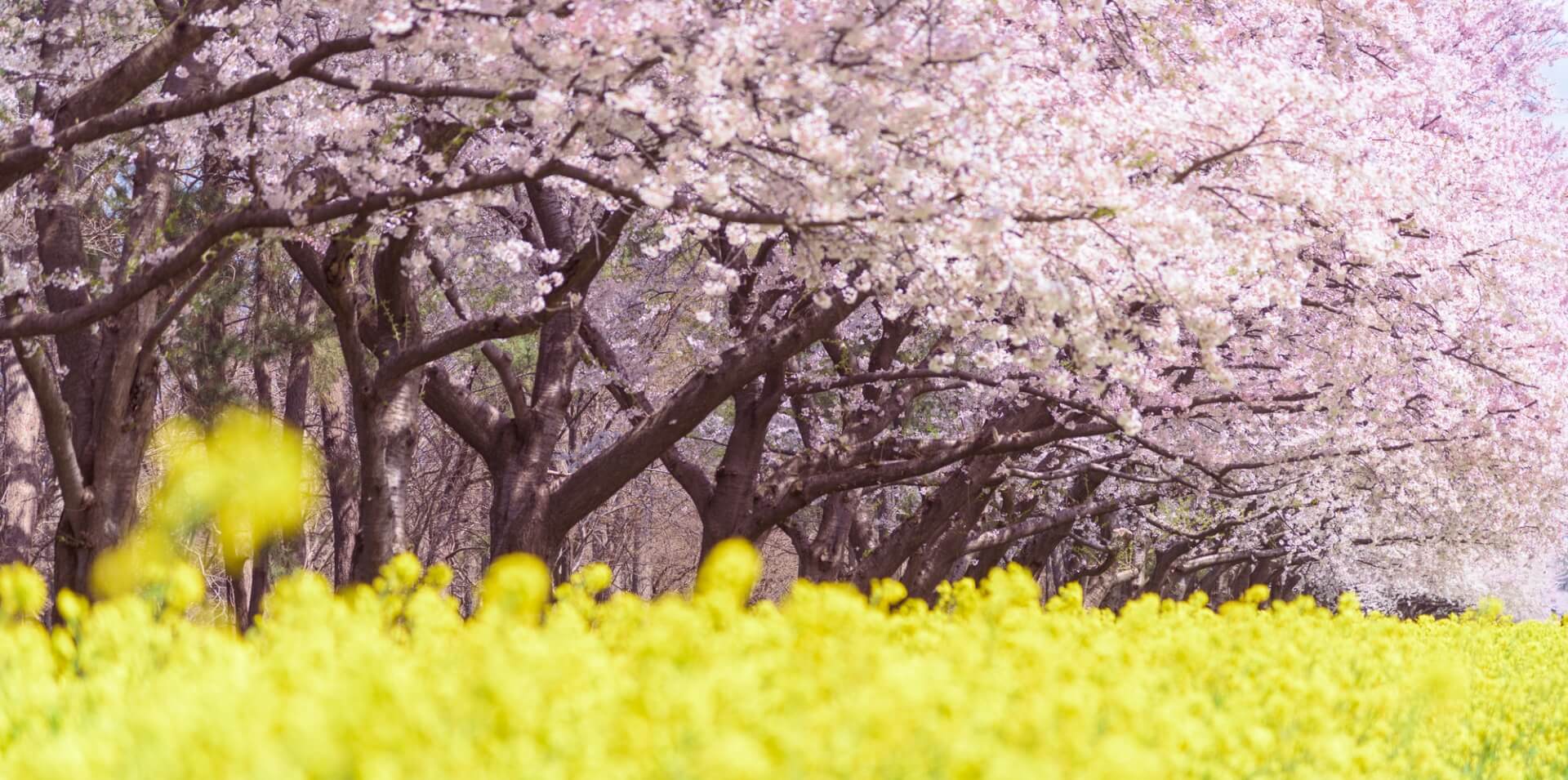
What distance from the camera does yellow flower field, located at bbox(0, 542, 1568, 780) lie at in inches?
112

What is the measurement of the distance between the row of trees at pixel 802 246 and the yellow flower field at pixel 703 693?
1.86 m

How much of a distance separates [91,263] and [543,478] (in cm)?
503

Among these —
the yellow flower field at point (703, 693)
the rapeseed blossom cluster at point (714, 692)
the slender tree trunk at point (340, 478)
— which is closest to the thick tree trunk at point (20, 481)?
the slender tree trunk at point (340, 478)

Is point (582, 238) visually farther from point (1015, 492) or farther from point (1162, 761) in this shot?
point (1015, 492)

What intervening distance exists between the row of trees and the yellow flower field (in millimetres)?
1863

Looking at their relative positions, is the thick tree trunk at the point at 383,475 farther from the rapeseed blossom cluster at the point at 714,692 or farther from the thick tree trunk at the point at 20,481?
the thick tree trunk at the point at 20,481

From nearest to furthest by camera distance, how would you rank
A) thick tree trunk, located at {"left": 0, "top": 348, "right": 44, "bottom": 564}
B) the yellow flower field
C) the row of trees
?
the yellow flower field, the row of trees, thick tree trunk, located at {"left": 0, "top": 348, "right": 44, "bottom": 564}

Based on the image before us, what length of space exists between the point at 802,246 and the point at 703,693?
4369 millimetres

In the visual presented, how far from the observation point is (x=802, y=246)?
23.7 feet

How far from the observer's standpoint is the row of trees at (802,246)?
638 cm

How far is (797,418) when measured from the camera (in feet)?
55.3

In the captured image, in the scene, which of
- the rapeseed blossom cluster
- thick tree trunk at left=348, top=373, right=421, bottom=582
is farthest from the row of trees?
the rapeseed blossom cluster

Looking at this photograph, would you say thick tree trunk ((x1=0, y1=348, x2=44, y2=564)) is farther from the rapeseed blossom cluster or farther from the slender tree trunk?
the rapeseed blossom cluster

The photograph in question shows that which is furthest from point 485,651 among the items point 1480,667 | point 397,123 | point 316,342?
point 316,342
